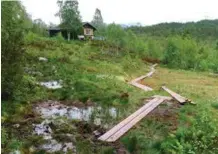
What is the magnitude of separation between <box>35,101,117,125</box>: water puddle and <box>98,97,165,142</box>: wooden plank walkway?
800mm

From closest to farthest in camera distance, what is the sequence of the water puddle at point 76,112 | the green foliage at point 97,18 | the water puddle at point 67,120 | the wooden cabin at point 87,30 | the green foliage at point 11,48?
1. the water puddle at point 67,120
2. the water puddle at point 76,112
3. the green foliage at point 11,48
4. the wooden cabin at point 87,30
5. the green foliage at point 97,18

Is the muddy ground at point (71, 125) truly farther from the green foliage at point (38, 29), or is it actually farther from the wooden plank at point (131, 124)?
the green foliage at point (38, 29)

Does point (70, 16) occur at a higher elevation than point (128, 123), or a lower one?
higher

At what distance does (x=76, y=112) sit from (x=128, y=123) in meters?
2.45

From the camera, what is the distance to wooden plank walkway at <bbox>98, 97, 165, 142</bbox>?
32.9 ft

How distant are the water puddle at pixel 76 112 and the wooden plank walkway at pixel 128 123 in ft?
2.62

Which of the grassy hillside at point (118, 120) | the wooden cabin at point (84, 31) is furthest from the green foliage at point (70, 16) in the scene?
the grassy hillside at point (118, 120)

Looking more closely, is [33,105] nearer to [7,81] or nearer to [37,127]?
[7,81]

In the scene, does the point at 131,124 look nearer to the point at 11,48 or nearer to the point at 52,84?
the point at 11,48

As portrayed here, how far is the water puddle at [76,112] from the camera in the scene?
12.3 m

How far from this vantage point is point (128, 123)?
11.5 m

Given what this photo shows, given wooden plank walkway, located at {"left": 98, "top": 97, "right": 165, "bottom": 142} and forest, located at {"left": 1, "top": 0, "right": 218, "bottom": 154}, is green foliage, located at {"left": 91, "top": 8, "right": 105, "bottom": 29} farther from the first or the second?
wooden plank walkway, located at {"left": 98, "top": 97, "right": 165, "bottom": 142}

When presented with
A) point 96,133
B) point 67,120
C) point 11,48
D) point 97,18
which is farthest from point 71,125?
point 97,18

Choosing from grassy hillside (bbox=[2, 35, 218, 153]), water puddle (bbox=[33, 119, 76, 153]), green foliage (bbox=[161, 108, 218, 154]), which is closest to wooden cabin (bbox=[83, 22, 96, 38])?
grassy hillside (bbox=[2, 35, 218, 153])
